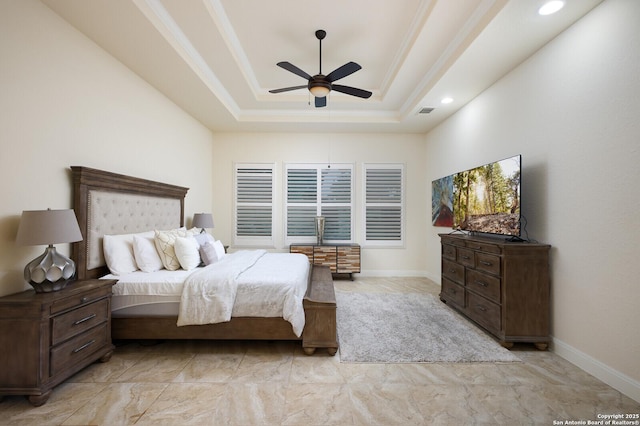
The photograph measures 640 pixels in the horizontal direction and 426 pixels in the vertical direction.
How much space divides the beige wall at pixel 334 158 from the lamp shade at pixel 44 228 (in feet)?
12.0

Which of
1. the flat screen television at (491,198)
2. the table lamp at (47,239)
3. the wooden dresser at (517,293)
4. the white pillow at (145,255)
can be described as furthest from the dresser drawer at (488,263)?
the table lamp at (47,239)

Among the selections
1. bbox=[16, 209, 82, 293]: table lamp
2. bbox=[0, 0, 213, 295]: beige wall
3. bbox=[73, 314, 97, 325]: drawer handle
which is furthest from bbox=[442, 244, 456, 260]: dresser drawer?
bbox=[0, 0, 213, 295]: beige wall

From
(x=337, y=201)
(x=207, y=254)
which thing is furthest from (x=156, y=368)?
(x=337, y=201)

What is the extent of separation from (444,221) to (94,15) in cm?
516

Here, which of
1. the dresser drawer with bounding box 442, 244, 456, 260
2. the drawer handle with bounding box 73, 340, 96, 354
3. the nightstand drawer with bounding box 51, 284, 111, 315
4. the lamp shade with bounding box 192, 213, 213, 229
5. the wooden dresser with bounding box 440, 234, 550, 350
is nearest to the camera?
the nightstand drawer with bounding box 51, 284, 111, 315

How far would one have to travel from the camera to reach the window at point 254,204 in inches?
226

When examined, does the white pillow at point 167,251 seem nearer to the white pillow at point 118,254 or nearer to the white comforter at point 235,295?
the white pillow at point 118,254

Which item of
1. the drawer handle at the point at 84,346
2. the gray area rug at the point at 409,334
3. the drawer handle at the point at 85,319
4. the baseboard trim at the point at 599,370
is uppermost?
the drawer handle at the point at 85,319

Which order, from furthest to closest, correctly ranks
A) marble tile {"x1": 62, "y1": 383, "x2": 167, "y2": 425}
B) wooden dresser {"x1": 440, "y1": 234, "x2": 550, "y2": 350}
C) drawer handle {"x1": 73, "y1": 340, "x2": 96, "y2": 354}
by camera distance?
wooden dresser {"x1": 440, "y1": 234, "x2": 550, "y2": 350}
drawer handle {"x1": 73, "y1": 340, "x2": 96, "y2": 354}
marble tile {"x1": 62, "y1": 383, "x2": 167, "y2": 425}

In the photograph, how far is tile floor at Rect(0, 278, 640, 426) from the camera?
1765 millimetres

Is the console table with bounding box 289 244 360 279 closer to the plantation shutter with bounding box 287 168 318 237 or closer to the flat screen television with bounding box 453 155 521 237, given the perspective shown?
the plantation shutter with bounding box 287 168 318 237

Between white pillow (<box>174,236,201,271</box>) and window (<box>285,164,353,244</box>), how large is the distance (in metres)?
2.74

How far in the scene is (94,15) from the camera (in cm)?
234

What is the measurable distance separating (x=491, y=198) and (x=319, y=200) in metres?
3.27
